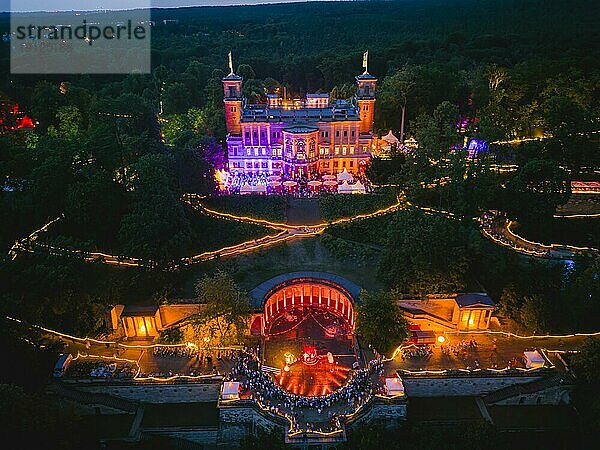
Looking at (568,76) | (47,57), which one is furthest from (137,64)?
(568,76)

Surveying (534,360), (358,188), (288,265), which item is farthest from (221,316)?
(358,188)

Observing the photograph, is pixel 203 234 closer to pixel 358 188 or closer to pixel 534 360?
pixel 358 188

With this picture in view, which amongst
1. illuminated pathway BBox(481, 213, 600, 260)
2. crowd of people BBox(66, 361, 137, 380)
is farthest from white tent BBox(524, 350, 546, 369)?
crowd of people BBox(66, 361, 137, 380)

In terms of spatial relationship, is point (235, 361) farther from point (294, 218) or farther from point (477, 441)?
point (294, 218)

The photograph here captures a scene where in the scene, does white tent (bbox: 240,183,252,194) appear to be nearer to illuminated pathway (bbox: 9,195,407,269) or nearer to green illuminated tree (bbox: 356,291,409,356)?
illuminated pathway (bbox: 9,195,407,269)

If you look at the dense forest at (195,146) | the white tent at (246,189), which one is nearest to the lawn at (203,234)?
the dense forest at (195,146)

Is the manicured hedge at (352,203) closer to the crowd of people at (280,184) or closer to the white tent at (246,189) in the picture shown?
the crowd of people at (280,184)
